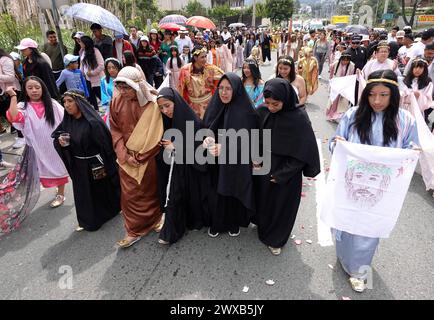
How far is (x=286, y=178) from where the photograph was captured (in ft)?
9.00

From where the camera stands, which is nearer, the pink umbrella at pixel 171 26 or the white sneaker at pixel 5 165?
the white sneaker at pixel 5 165

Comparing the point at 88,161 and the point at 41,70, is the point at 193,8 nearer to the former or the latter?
the point at 41,70

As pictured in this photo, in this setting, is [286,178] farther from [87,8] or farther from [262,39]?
[262,39]

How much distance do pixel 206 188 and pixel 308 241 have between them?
1.27m

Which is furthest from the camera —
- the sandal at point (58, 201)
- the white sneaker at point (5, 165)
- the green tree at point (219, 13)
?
the green tree at point (219, 13)

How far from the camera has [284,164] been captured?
2.79 meters

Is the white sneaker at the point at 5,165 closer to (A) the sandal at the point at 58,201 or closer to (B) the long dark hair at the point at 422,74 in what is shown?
(A) the sandal at the point at 58,201

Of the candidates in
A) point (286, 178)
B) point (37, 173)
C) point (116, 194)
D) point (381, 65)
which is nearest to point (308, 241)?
point (286, 178)

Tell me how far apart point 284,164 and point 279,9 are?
53137 mm

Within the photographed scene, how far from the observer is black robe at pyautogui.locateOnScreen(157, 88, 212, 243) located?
9.61 ft

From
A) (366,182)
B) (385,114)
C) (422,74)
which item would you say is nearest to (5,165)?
(366,182)

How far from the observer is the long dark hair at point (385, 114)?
2268mm

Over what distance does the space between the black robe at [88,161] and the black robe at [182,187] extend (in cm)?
72

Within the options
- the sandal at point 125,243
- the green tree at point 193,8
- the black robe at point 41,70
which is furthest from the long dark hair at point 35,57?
the green tree at point 193,8
